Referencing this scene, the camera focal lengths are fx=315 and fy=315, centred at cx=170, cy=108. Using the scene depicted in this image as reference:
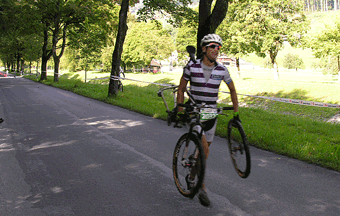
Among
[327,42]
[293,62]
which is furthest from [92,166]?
[293,62]

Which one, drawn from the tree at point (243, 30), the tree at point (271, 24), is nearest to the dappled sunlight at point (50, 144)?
the tree at point (243, 30)

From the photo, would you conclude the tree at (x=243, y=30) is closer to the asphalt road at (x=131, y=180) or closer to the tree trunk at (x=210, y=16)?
the tree trunk at (x=210, y=16)

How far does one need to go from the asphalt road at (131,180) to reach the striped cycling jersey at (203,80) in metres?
1.37

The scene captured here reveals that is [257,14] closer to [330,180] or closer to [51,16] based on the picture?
[51,16]

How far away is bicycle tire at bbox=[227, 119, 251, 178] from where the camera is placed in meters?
4.41

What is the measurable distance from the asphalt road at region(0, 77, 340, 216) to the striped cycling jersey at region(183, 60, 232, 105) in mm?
1371

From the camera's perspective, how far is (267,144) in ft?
24.9

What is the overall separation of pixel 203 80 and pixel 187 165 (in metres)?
1.18

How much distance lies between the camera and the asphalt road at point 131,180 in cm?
401

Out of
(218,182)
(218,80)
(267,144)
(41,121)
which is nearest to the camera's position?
(218,80)

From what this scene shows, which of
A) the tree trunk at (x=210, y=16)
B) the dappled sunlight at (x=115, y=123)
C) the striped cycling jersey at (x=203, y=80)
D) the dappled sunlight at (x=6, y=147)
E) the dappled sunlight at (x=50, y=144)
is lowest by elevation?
the dappled sunlight at (x=6, y=147)

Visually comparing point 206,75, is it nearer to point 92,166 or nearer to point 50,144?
point 92,166

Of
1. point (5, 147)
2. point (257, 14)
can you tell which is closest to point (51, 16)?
point (257, 14)

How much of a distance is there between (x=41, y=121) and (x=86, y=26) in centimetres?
2307
